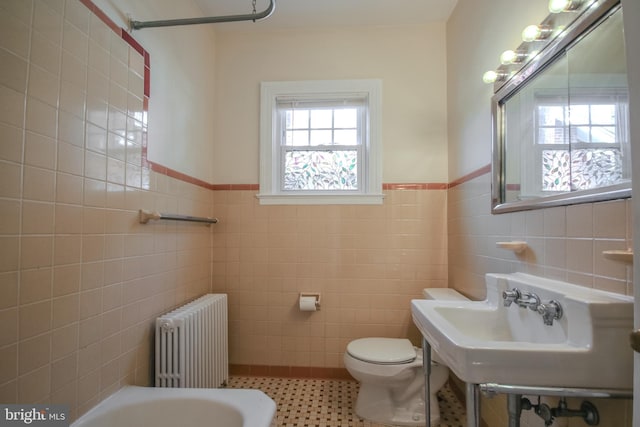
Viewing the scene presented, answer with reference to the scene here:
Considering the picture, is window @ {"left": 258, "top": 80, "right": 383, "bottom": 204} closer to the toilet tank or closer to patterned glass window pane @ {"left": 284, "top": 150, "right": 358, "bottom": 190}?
patterned glass window pane @ {"left": 284, "top": 150, "right": 358, "bottom": 190}

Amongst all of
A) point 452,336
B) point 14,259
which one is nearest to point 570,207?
point 452,336

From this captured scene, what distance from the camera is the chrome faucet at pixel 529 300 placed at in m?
0.98

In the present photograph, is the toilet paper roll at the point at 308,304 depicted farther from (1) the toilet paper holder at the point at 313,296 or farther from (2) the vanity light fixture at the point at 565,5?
(2) the vanity light fixture at the point at 565,5

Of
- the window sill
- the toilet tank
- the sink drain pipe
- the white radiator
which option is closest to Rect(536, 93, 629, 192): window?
the sink drain pipe

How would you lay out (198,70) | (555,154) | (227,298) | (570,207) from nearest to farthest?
1. (570,207)
2. (555,154)
3. (198,70)
4. (227,298)

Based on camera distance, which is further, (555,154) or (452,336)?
(555,154)

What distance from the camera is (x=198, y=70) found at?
2006mm

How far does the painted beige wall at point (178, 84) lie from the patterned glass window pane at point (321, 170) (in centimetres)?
64

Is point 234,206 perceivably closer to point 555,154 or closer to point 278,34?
point 278,34

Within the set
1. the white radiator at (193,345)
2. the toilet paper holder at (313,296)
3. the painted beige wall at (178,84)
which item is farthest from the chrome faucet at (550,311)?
the painted beige wall at (178,84)

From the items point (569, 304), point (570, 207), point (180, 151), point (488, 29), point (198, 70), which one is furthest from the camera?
point (198, 70)

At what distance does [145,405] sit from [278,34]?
97.9 inches

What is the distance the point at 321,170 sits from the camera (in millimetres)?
2289

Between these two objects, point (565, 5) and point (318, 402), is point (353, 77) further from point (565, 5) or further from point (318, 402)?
point (318, 402)
